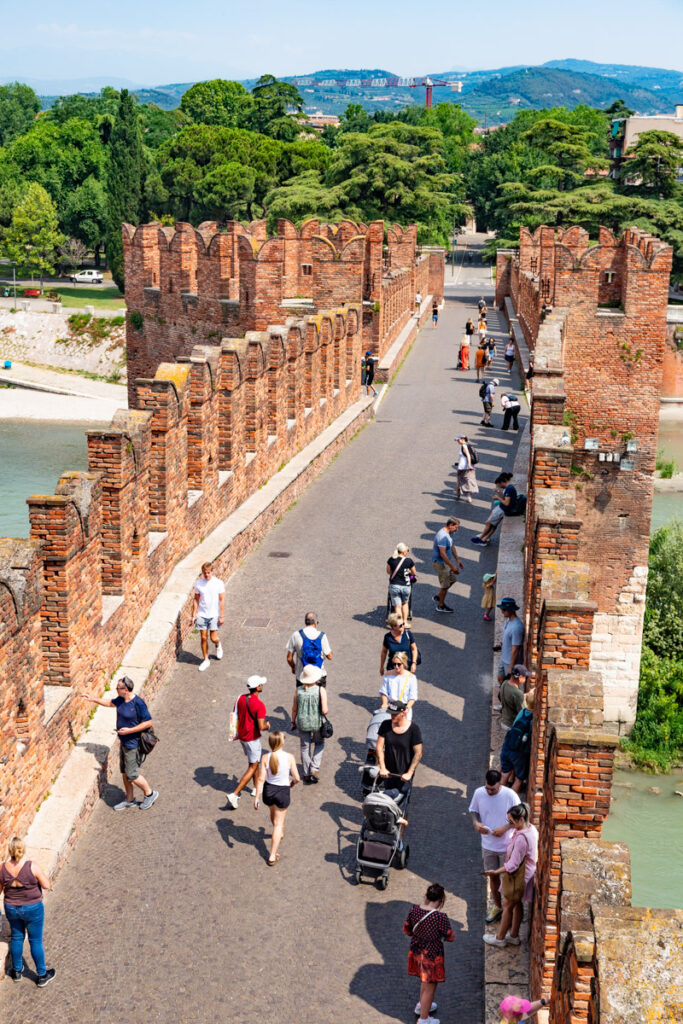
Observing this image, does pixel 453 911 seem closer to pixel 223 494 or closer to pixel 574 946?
pixel 574 946

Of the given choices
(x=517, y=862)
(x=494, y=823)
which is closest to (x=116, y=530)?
(x=494, y=823)

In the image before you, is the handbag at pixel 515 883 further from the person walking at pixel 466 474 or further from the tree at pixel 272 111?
the tree at pixel 272 111

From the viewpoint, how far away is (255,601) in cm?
1750

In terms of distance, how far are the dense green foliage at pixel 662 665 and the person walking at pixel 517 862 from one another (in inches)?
721

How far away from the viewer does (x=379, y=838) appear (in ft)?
35.9

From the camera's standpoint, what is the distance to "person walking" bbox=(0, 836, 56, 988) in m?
9.62

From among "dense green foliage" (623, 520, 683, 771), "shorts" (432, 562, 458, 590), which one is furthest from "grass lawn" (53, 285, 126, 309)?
"shorts" (432, 562, 458, 590)

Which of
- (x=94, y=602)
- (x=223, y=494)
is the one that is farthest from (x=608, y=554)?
(x=94, y=602)

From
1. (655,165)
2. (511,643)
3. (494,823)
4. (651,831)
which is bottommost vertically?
(651,831)

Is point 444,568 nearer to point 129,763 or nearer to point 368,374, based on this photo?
point 129,763

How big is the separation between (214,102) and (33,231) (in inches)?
1430

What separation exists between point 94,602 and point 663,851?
47.9 ft

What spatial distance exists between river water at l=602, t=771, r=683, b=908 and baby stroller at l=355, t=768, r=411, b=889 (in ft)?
36.7

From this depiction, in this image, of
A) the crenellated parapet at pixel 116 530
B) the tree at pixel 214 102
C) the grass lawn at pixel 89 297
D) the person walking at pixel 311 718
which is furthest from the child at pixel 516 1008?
the tree at pixel 214 102
